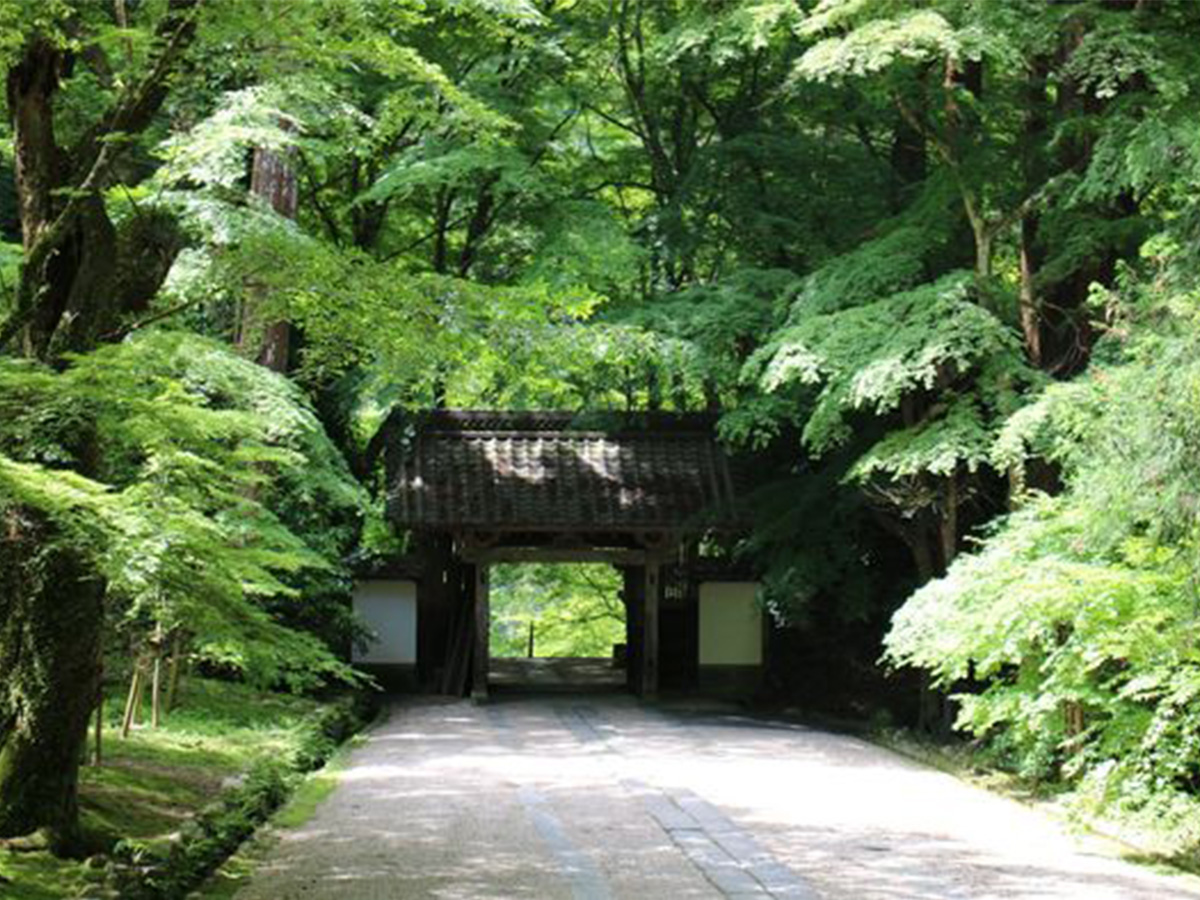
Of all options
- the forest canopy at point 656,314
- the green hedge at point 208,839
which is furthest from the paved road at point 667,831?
the forest canopy at point 656,314

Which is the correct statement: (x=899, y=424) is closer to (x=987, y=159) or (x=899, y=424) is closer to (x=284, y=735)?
(x=987, y=159)

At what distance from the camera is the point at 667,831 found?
10.1 m

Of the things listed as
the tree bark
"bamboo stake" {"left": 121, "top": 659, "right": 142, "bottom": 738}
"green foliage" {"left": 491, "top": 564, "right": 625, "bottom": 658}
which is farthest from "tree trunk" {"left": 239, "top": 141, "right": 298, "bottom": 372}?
"green foliage" {"left": 491, "top": 564, "right": 625, "bottom": 658}

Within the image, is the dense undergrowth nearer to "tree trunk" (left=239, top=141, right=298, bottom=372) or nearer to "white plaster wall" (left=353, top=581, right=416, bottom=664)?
"white plaster wall" (left=353, top=581, right=416, bottom=664)

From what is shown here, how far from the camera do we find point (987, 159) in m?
15.4

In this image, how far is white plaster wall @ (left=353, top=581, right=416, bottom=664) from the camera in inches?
836

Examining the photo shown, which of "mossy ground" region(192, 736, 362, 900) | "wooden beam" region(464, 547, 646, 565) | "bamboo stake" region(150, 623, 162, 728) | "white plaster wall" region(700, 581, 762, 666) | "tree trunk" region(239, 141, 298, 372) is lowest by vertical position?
"mossy ground" region(192, 736, 362, 900)

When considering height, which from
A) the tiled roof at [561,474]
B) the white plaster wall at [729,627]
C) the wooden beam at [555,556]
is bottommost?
A: the white plaster wall at [729,627]

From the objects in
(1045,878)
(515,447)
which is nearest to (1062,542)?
(1045,878)

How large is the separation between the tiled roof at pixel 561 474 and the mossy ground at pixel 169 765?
3.73 meters

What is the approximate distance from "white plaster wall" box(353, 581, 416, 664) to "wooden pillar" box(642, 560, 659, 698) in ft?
10.5

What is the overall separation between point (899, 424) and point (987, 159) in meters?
3.54

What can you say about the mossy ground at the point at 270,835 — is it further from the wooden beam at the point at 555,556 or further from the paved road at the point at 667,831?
the wooden beam at the point at 555,556

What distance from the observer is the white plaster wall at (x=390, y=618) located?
69.7 feet
